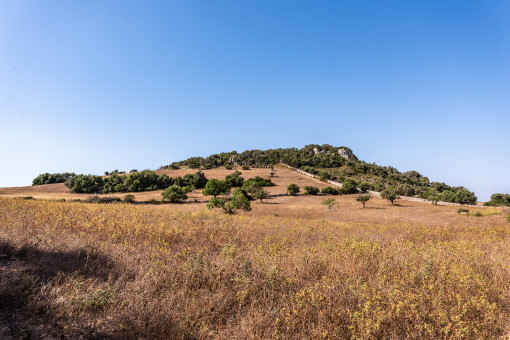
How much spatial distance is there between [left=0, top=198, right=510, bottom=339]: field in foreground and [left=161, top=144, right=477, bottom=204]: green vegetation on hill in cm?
4881

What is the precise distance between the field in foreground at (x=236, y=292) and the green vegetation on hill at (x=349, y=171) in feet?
160

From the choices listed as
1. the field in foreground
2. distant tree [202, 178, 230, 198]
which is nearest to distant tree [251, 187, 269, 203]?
distant tree [202, 178, 230, 198]

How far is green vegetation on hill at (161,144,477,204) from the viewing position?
57656 mm

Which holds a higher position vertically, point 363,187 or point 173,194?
point 363,187

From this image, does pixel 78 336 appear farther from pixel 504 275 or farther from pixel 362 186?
pixel 362 186

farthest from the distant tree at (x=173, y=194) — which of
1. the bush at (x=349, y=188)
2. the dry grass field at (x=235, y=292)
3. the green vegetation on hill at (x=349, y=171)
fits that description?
Answer: the green vegetation on hill at (x=349, y=171)

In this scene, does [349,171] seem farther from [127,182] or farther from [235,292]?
[235,292]

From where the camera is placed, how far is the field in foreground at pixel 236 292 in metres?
3.75

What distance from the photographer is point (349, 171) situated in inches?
3797

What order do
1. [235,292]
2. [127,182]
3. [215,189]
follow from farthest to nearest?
1. [127,182]
2. [215,189]
3. [235,292]

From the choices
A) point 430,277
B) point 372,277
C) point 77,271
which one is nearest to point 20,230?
point 77,271

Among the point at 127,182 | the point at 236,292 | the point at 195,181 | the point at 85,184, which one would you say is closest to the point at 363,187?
the point at 195,181

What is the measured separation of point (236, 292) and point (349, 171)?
100m

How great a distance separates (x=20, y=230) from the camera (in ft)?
25.3
